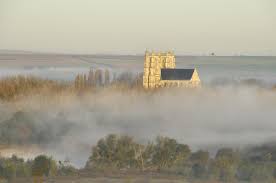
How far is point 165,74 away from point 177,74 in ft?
8.83

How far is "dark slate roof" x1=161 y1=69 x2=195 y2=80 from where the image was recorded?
92750mm

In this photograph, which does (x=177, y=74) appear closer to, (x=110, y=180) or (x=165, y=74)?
(x=165, y=74)

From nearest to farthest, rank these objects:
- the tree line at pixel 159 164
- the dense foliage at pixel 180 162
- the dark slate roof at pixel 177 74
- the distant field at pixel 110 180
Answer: the distant field at pixel 110 180
the tree line at pixel 159 164
the dense foliage at pixel 180 162
the dark slate roof at pixel 177 74

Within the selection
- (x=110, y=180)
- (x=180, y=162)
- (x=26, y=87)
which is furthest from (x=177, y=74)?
(x=110, y=180)

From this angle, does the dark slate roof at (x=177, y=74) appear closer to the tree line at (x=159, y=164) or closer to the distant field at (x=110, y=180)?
the tree line at (x=159, y=164)

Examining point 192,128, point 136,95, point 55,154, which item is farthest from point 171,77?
point 55,154

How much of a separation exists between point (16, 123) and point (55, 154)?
43.5 ft

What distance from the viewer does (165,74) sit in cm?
9550

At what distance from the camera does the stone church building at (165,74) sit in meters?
93.0

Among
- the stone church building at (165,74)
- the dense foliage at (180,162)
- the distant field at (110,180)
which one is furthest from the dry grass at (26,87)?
the distant field at (110,180)

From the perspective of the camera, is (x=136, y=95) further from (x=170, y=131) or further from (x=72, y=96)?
(x=170, y=131)

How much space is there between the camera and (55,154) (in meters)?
47.1

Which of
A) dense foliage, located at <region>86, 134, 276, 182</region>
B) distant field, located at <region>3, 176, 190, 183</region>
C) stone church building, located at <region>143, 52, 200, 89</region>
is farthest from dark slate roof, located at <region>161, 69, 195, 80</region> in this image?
distant field, located at <region>3, 176, 190, 183</region>

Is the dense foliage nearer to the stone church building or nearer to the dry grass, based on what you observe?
the dry grass
